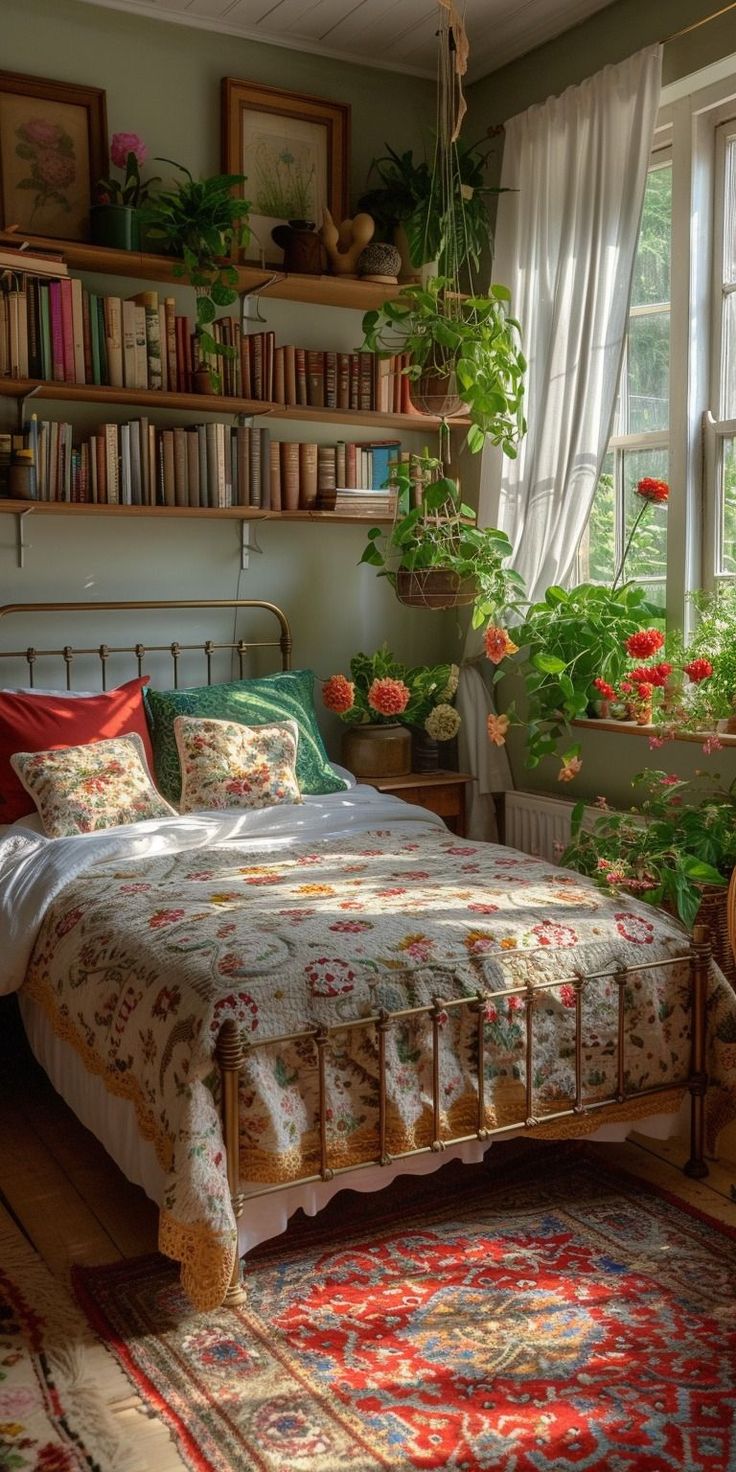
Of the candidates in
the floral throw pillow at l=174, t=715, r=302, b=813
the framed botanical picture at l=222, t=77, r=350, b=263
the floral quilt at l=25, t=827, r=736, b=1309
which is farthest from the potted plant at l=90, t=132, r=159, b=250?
the floral quilt at l=25, t=827, r=736, b=1309

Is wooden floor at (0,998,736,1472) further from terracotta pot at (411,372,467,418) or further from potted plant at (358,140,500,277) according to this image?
potted plant at (358,140,500,277)

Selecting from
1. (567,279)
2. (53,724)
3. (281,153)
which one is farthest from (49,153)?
(53,724)

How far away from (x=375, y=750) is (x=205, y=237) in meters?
1.63

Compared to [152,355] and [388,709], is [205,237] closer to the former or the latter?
[152,355]

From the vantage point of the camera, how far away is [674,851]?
3021 millimetres

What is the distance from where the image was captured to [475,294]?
178 inches

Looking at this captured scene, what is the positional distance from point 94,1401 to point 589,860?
1.82 meters

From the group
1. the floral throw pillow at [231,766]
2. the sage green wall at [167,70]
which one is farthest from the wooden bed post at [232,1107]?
the sage green wall at [167,70]

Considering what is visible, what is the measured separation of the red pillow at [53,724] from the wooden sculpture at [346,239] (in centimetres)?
158

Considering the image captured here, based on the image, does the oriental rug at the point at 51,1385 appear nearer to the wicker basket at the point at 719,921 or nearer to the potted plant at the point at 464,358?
the wicker basket at the point at 719,921

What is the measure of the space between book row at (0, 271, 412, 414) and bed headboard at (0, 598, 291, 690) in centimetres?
65

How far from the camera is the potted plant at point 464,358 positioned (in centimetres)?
387

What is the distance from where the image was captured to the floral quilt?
2197mm

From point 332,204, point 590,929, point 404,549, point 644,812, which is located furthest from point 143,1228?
point 332,204
